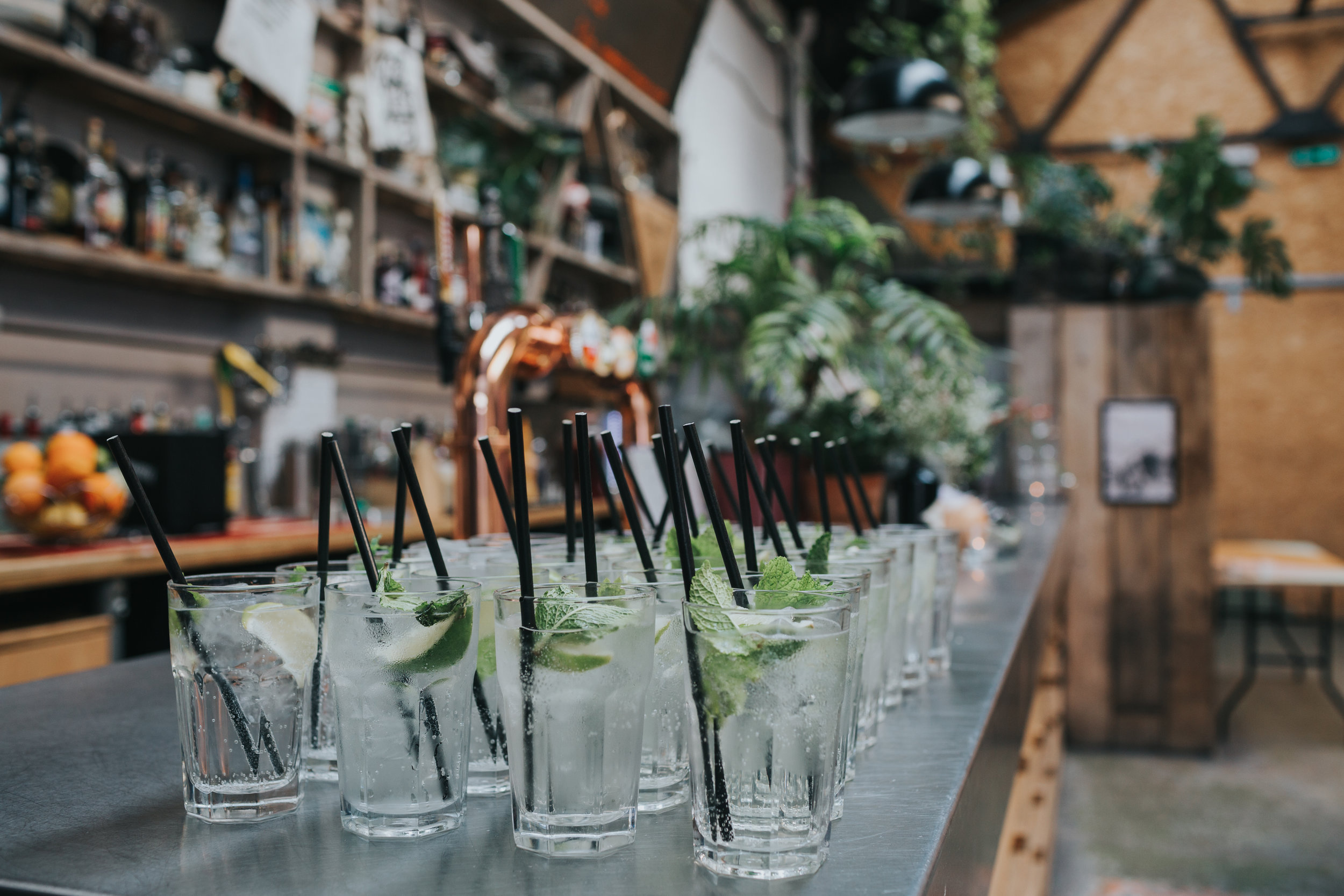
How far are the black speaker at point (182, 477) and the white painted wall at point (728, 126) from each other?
328 cm

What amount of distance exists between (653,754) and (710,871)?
13 centimetres

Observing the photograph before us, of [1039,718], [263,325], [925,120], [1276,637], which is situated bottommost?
[1276,637]

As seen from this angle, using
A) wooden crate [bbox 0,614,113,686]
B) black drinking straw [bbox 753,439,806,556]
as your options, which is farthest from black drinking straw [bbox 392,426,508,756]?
wooden crate [bbox 0,614,113,686]

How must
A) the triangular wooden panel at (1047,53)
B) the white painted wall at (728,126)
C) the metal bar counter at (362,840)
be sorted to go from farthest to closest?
the triangular wooden panel at (1047,53)
the white painted wall at (728,126)
the metal bar counter at (362,840)

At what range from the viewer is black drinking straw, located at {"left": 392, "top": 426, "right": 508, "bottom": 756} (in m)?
0.69

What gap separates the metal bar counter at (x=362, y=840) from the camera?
53 centimetres

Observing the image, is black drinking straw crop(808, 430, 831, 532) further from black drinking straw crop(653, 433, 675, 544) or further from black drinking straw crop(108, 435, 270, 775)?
black drinking straw crop(108, 435, 270, 775)

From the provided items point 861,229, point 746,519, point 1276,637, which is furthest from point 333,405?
point 1276,637

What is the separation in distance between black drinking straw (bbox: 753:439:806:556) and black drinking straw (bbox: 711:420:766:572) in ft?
0.49

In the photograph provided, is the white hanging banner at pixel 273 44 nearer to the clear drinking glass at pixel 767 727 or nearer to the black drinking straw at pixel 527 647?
the black drinking straw at pixel 527 647

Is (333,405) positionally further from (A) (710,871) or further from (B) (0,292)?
(A) (710,871)

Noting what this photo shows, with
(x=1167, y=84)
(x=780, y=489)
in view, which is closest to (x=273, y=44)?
(x=780, y=489)

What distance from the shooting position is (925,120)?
144 inches

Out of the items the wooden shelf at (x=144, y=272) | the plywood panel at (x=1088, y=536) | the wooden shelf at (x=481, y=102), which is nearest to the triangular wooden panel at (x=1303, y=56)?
the plywood panel at (x=1088, y=536)
